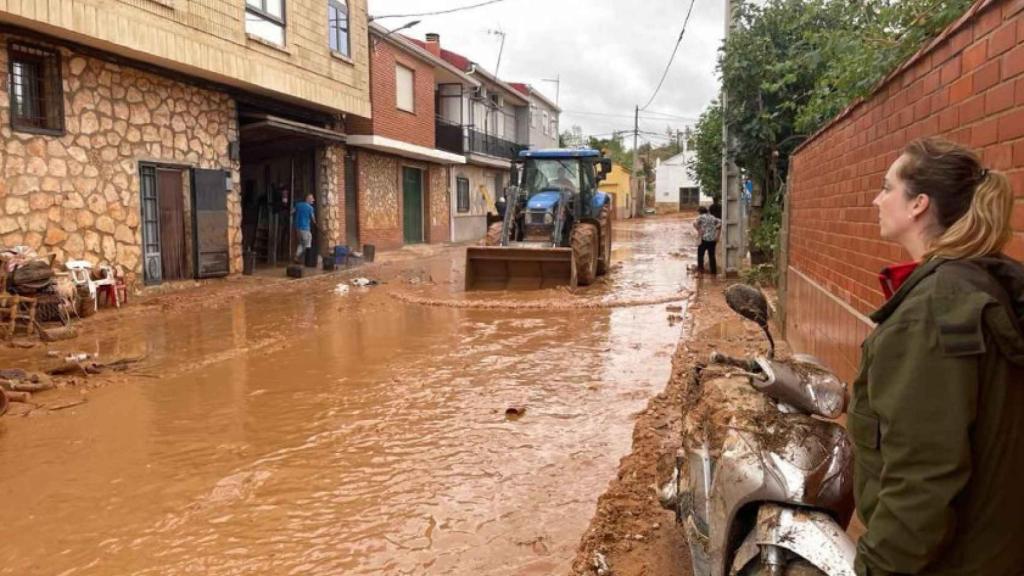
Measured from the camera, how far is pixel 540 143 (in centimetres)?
4088

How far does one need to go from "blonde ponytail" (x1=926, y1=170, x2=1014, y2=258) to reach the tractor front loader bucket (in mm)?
10920

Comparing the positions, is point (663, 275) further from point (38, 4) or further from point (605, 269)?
point (38, 4)

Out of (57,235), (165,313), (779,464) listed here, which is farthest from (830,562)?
(57,235)

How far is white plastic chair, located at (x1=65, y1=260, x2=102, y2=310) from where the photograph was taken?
9.86 m

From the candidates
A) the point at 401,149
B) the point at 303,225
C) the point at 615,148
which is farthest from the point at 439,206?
the point at 615,148

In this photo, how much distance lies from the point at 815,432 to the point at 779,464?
0.17 meters

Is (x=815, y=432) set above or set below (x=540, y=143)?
below

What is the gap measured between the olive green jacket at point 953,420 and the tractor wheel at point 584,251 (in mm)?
10973

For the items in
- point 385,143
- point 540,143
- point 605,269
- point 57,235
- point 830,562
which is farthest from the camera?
point 540,143

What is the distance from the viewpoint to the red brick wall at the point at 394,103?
1956 cm

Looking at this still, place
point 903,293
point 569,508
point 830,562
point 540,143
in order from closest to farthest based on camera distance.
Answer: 1. point 903,293
2. point 830,562
3. point 569,508
4. point 540,143

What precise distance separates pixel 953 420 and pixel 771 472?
2.56 ft

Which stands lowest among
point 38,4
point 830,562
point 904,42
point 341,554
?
point 341,554

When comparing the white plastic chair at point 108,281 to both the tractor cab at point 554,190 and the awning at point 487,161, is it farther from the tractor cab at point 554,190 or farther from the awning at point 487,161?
the awning at point 487,161
